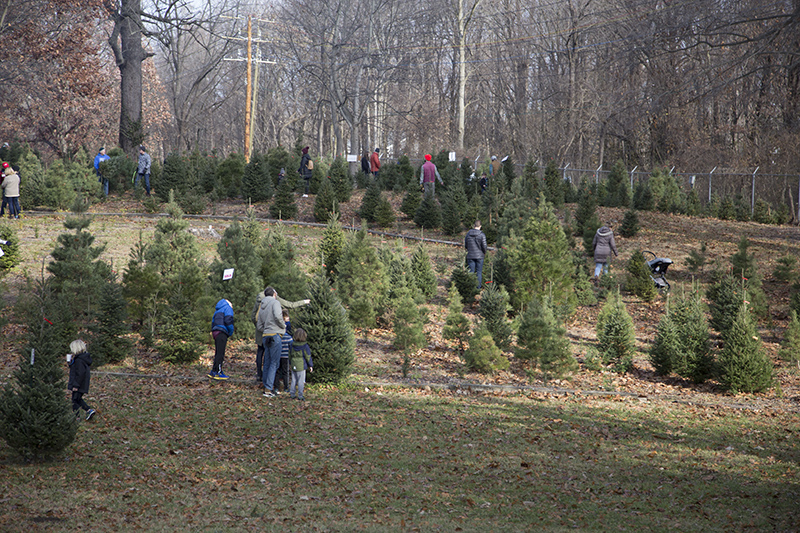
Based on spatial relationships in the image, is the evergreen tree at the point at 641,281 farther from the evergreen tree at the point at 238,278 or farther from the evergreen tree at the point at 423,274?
the evergreen tree at the point at 238,278

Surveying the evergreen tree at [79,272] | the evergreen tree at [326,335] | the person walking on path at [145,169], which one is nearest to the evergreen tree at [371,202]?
the person walking on path at [145,169]

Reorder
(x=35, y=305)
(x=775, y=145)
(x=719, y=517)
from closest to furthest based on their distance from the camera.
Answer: (x=719, y=517)
(x=35, y=305)
(x=775, y=145)

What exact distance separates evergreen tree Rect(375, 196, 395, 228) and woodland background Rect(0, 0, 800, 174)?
8.92 meters

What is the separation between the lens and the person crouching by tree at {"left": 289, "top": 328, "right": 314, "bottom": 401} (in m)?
11.5

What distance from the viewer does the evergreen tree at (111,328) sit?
13008mm

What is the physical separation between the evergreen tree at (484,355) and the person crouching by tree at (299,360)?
3.25m

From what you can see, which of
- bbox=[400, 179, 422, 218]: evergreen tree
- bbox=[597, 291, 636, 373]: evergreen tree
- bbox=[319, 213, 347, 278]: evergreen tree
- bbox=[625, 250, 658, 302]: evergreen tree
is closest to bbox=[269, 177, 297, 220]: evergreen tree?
bbox=[400, 179, 422, 218]: evergreen tree

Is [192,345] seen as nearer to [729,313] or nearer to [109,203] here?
[729,313]

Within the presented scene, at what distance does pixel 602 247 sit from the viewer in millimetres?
19953

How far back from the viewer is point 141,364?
13.7 m

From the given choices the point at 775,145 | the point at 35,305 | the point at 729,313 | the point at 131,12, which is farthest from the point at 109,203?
the point at 775,145

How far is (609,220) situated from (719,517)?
1943 centimetres

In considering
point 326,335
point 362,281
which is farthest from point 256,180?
point 326,335

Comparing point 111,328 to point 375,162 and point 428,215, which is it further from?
point 375,162
